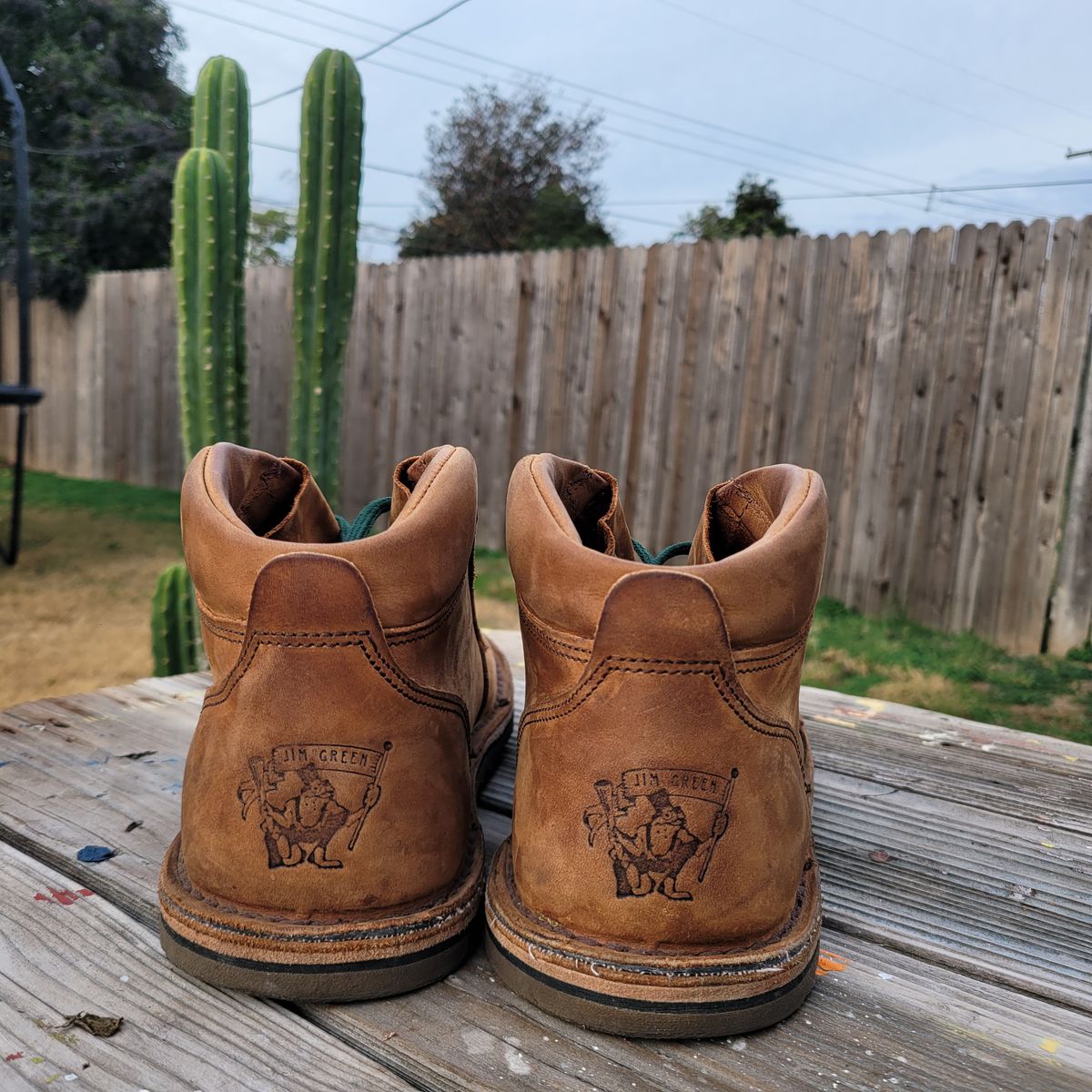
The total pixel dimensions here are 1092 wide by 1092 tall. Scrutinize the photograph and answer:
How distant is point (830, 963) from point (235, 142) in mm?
3214

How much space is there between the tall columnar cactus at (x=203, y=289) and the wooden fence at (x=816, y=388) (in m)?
2.29

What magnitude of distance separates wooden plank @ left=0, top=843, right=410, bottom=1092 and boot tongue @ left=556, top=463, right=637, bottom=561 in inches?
20.6

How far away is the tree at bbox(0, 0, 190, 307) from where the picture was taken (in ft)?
29.6

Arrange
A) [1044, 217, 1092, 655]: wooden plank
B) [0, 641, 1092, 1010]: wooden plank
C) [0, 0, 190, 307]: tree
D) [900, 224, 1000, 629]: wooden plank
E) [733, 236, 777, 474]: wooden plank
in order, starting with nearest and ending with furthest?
[0, 641, 1092, 1010]: wooden plank, [1044, 217, 1092, 655]: wooden plank, [900, 224, 1000, 629]: wooden plank, [733, 236, 777, 474]: wooden plank, [0, 0, 190, 307]: tree

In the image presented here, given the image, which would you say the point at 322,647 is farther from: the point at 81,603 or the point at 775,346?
the point at 81,603

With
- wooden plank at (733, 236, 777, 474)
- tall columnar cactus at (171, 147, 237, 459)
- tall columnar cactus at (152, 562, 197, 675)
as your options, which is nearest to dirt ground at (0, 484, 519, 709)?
tall columnar cactus at (152, 562, 197, 675)

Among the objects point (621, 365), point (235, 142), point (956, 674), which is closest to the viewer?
point (235, 142)

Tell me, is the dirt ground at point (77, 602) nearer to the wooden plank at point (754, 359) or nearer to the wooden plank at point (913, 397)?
the wooden plank at point (754, 359)

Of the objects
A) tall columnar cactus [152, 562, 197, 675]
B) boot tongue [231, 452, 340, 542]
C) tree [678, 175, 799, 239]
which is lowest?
tall columnar cactus [152, 562, 197, 675]

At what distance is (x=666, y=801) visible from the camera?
74 cm

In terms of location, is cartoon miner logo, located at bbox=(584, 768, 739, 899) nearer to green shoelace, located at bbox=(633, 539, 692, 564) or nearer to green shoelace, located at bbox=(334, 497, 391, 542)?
green shoelace, located at bbox=(633, 539, 692, 564)

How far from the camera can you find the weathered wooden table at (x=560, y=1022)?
693 millimetres

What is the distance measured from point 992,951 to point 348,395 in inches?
218

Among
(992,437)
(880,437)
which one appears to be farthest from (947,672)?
(880,437)
